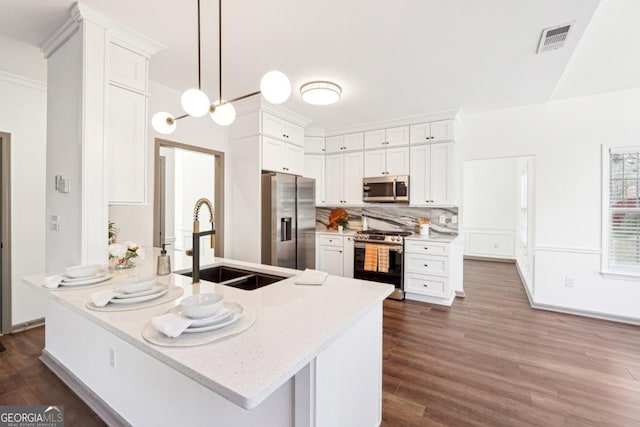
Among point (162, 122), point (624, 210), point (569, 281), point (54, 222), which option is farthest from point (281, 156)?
point (624, 210)

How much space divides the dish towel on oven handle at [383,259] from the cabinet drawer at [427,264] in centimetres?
27

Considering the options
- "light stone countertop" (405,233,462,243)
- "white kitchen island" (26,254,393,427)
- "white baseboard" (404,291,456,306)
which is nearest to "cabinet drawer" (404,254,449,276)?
"light stone countertop" (405,233,462,243)

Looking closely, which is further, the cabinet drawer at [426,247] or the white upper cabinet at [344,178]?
the white upper cabinet at [344,178]

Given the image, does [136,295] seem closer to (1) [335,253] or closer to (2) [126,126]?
(2) [126,126]

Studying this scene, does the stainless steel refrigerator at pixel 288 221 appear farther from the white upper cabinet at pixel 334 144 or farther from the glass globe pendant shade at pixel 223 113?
the glass globe pendant shade at pixel 223 113

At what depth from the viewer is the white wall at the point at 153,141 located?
115 inches

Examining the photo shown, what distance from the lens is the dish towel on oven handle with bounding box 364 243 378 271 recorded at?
4129mm

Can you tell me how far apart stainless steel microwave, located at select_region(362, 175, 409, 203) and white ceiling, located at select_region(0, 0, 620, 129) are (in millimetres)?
1322

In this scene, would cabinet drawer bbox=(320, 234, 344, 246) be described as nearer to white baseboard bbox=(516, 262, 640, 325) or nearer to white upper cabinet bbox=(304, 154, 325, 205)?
white upper cabinet bbox=(304, 154, 325, 205)

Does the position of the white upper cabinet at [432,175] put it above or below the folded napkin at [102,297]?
above

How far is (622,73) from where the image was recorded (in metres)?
2.93

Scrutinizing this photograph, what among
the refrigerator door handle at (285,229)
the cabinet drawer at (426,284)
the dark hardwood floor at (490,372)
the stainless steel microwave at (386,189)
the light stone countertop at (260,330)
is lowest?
the dark hardwood floor at (490,372)

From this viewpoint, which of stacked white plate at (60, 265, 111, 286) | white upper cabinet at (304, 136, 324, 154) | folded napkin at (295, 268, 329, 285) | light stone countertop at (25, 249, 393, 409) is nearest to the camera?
light stone countertop at (25, 249, 393, 409)

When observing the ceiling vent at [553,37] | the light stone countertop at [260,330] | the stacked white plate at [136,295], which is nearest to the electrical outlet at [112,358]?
the light stone countertop at [260,330]
